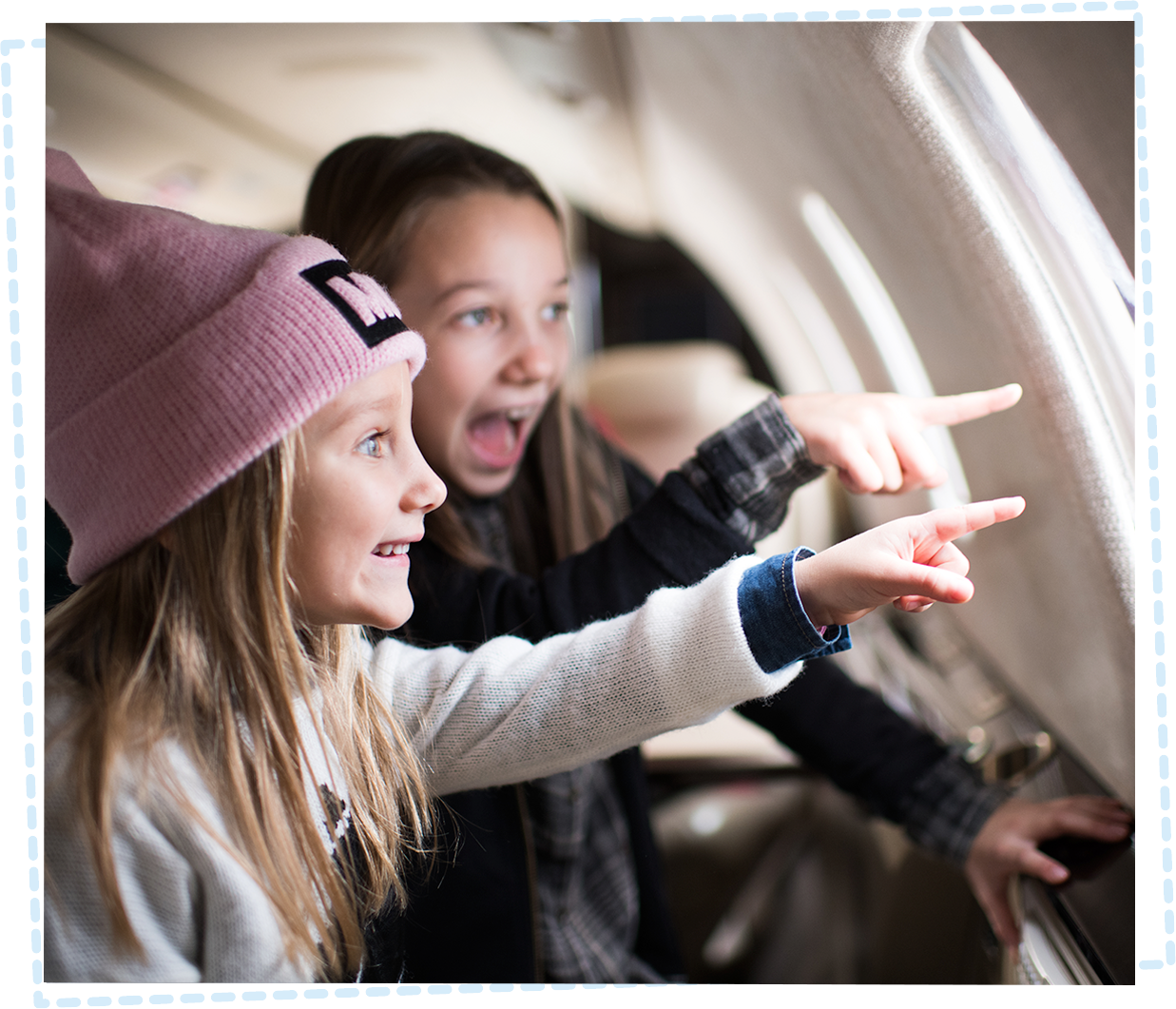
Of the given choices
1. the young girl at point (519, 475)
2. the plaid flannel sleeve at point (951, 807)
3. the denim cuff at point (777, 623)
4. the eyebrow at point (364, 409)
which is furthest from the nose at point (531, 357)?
the plaid flannel sleeve at point (951, 807)

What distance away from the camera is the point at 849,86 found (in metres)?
0.61

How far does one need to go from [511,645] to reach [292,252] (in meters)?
0.26

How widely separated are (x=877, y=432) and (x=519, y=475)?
0.24 metres

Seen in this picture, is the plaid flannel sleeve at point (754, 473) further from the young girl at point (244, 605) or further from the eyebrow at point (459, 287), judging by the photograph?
the eyebrow at point (459, 287)

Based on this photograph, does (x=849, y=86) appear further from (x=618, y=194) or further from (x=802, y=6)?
(x=618, y=194)

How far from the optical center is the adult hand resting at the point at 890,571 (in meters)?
0.47

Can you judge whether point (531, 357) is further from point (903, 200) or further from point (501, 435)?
point (903, 200)

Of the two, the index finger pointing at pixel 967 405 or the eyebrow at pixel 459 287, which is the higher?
the eyebrow at pixel 459 287

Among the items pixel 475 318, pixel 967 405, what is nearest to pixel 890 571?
pixel 967 405

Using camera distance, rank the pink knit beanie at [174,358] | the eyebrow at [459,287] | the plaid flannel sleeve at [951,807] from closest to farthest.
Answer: the pink knit beanie at [174,358] < the eyebrow at [459,287] < the plaid flannel sleeve at [951,807]

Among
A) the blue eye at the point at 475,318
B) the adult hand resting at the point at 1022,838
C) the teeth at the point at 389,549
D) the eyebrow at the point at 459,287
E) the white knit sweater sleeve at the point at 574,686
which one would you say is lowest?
the adult hand resting at the point at 1022,838

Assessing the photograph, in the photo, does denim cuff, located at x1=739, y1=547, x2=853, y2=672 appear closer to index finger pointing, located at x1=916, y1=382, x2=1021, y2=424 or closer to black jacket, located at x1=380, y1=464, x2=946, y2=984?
black jacket, located at x1=380, y1=464, x2=946, y2=984

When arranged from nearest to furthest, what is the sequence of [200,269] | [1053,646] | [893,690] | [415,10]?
[200,269], [415,10], [1053,646], [893,690]

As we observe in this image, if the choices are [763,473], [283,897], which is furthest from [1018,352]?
[283,897]
